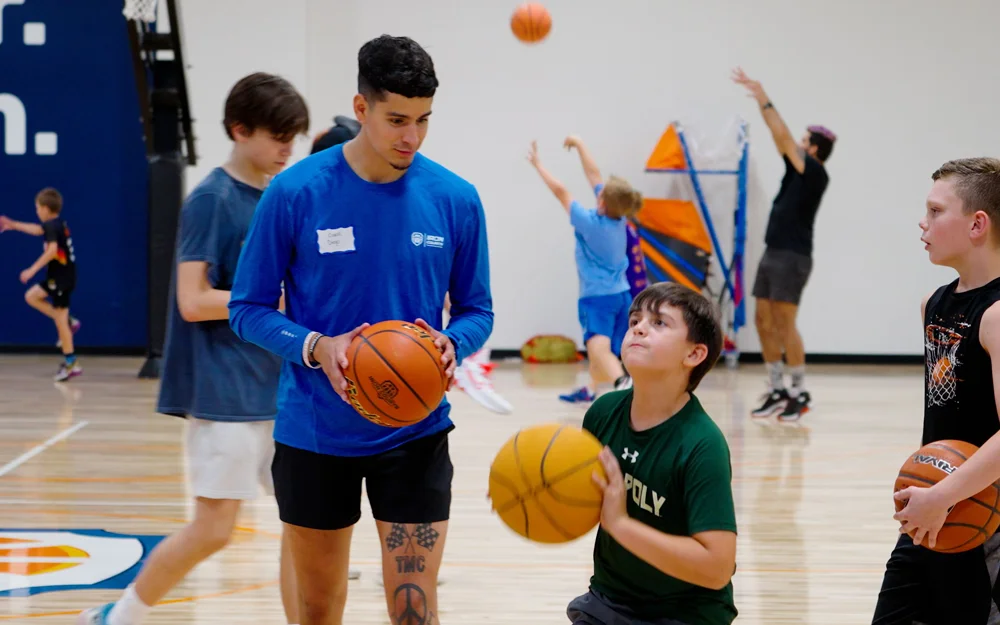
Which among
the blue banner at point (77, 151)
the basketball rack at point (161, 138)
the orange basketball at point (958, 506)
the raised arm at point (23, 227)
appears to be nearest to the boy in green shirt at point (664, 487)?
the orange basketball at point (958, 506)

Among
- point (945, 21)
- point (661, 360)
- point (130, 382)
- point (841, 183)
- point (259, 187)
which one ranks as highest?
point (945, 21)

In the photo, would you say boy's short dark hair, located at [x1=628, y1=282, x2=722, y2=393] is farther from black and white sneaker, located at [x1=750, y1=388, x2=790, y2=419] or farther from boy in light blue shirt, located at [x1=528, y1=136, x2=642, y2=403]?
black and white sneaker, located at [x1=750, y1=388, x2=790, y2=419]

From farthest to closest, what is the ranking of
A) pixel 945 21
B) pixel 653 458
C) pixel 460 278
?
pixel 945 21, pixel 460 278, pixel 653 458

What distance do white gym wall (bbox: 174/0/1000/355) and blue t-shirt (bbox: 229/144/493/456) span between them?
9.34 meters

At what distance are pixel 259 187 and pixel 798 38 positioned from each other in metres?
9.80

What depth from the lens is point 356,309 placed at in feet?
8.80

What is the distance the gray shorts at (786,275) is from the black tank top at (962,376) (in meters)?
5.87

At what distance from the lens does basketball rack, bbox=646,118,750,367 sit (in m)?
11.6

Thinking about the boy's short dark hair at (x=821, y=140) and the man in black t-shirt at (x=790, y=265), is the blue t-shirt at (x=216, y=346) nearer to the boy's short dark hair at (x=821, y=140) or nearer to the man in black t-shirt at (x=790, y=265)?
the man in black t-shirt at (x=790, y=265)

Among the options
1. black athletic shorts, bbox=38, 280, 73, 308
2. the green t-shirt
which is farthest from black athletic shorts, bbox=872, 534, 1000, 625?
black athletic shorts, bbox=38, 280, 73, 308

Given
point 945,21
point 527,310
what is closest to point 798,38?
point 945,21

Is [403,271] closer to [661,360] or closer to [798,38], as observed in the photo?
[661,360]

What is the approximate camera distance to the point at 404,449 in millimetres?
2705

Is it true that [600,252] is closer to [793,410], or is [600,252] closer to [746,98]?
[793,410]
